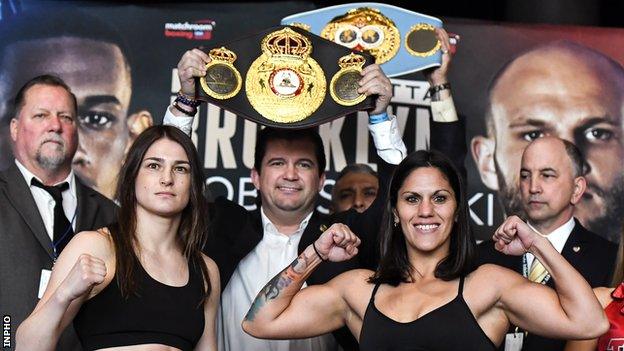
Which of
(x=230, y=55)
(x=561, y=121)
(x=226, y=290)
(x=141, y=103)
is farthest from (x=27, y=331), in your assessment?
(x=561, y=121)

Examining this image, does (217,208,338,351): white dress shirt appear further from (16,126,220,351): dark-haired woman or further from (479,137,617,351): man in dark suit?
(479,137,617,351): man in dark suit

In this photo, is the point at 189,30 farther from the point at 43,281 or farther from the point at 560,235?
the point at 560,235

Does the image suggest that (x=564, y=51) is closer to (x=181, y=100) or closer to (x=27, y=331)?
(x=181, y=100)

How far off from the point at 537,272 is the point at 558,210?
12.8 inches

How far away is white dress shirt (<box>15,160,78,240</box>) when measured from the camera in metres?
4.47

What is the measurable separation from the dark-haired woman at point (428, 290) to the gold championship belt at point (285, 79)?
57cm

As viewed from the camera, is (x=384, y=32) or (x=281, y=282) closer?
(x=281, y=282)

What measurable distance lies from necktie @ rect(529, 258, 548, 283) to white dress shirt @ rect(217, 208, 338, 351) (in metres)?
0.81

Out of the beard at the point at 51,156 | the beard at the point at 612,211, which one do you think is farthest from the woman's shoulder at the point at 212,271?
the beard at the point at 612,211

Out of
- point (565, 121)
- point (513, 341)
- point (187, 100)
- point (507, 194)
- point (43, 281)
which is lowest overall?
point (513, 341)

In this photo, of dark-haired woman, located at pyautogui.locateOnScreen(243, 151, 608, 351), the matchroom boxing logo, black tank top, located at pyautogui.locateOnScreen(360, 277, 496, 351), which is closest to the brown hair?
dark-haired woman, located at pyautogui.locateOnScreen(243, 151, 608, 351)

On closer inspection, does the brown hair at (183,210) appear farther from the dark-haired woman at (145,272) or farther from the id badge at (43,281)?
the id badge at (43,281)

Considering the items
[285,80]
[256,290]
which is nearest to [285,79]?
[285,80]

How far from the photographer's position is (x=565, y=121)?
516cm
